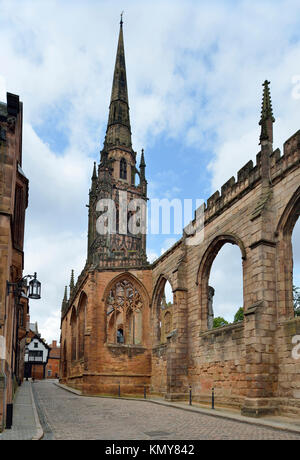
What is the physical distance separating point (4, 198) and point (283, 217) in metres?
8.18

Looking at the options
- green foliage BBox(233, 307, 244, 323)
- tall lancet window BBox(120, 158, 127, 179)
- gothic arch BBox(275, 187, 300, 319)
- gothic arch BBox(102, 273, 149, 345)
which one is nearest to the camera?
gothic arch BBox(275, 187, 300, 319)

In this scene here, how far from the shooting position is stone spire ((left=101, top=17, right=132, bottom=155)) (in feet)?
202

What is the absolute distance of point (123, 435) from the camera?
9.07 metres

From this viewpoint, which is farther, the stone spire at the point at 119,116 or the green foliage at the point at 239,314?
the stone spire at the point at 119,116

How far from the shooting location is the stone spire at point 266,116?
15.1 meters

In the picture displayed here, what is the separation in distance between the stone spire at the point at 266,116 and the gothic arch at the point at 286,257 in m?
2.89

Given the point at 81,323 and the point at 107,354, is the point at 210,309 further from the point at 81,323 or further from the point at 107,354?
the point at 81,323

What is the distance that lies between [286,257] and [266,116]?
4995mm

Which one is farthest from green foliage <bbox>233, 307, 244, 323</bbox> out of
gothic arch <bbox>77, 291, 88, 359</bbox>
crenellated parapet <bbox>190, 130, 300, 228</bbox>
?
crenellated parapet <bbox>190, 130, 300, 228</bbox>

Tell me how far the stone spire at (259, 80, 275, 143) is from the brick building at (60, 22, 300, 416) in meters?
0.03

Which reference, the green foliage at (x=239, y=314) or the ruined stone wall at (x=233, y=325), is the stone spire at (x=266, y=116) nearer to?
the ruined stone wall at (x=233, y=325)

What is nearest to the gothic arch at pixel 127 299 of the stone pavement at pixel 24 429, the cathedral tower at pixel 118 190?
the stone pavement at pixel 24 429

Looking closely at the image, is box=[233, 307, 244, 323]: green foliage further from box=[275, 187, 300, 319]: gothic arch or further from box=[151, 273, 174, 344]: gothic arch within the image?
box=[275, 187, 300, 319]: gothic arch

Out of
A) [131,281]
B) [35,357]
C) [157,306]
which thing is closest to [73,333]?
[131,281]
